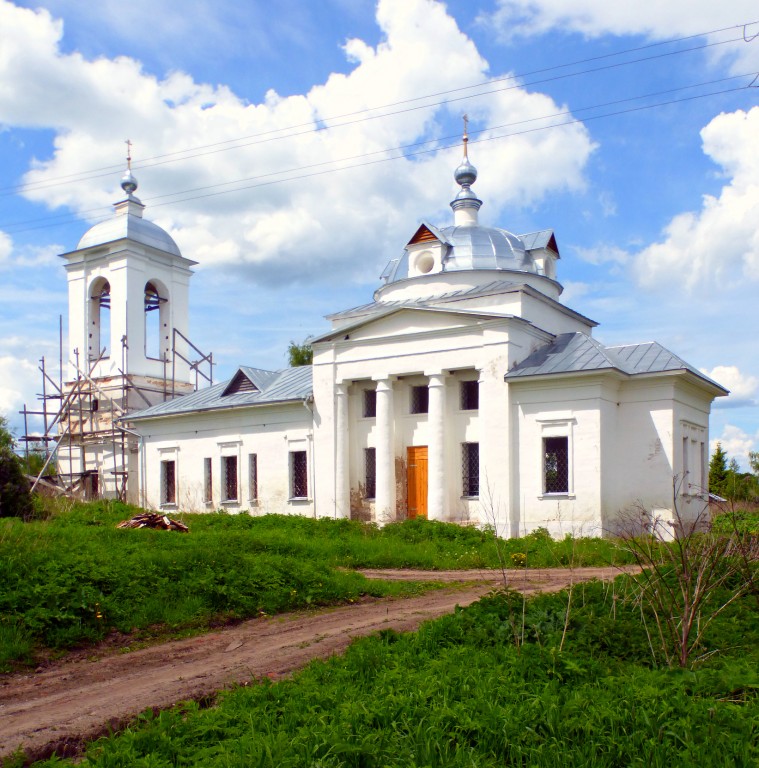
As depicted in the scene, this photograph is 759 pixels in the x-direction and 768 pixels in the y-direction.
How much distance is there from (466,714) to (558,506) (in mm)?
15646

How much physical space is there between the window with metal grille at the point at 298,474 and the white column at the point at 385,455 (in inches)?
128

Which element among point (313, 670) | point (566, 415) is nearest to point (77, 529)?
point (313, 670)

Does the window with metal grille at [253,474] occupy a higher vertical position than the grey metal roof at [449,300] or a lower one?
lower

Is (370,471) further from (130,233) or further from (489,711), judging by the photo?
(489,711)

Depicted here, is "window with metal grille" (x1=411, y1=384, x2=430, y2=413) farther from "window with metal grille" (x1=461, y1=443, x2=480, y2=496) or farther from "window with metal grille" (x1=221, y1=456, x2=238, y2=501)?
"window with metal grille" (x1=221, y1=456, x2=238, y2=501)

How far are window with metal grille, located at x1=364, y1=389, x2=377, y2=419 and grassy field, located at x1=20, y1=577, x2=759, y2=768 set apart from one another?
17208 millimetres

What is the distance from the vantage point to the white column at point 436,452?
2158 cm

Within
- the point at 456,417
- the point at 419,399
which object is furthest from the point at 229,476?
the point at 456,417

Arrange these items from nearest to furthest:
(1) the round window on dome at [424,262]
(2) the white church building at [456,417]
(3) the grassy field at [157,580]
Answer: (3) the grassy field at [157,580] < (2) the white church building at [456,417] < (1) the round window on dome at [424,262]

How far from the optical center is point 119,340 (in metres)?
31.8

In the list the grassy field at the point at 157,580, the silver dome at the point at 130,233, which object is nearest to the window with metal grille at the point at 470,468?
the grassy field at the point at 157,580

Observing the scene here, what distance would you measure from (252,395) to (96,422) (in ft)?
29.4

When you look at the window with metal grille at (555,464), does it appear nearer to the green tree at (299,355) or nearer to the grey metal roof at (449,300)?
the grey metal roof at (449,300)

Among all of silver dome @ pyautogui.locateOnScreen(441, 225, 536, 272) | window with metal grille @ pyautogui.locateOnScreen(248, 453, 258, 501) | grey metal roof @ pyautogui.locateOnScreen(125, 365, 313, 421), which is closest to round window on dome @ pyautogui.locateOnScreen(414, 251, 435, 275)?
silver dome @ pyautogui.locateOnScreen(441, 225, 536, 272)
